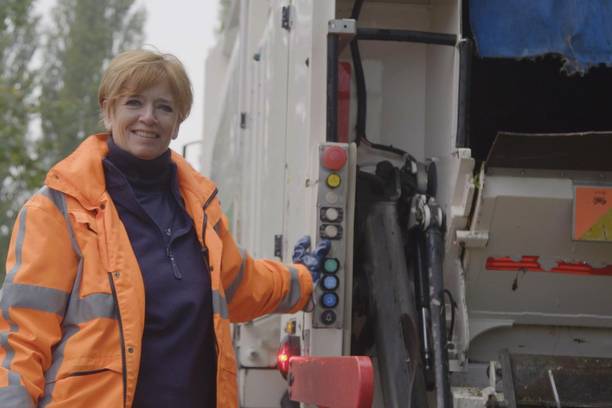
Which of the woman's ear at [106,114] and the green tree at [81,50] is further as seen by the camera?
the green tree at [81,50]

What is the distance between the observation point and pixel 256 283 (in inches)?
125

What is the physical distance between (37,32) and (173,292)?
867 inches

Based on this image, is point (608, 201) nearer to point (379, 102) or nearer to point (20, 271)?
point (379, 102)

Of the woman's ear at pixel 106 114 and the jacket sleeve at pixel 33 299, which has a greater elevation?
the woman's ear at pixel 106 114

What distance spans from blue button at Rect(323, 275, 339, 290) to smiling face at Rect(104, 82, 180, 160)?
3.34 ft

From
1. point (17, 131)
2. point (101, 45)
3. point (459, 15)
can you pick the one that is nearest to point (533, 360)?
point (459, 15)

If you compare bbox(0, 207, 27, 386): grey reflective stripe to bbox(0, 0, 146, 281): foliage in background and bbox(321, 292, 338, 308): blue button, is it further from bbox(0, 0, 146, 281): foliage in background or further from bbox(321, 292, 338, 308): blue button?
bbox(0, 0, 146, 281): foliage in background

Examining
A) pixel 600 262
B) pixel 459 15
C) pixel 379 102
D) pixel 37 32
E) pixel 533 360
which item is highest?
pixel 37 32

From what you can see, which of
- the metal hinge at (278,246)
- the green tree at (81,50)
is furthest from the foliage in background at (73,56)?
the metal hinge at (278,246)

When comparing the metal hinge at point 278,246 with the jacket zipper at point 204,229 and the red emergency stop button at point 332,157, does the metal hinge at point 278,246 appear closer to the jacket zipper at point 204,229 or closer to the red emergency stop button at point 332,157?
the red emergency stop button at point 332,157

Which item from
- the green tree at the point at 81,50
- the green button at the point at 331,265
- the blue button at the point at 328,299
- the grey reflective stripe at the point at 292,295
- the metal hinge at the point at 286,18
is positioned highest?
the green tree at the point at 81,50

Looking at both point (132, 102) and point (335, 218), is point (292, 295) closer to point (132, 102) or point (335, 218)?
point (335, 218)

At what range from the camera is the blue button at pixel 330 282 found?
12.1ft

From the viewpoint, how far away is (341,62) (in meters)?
4.38
